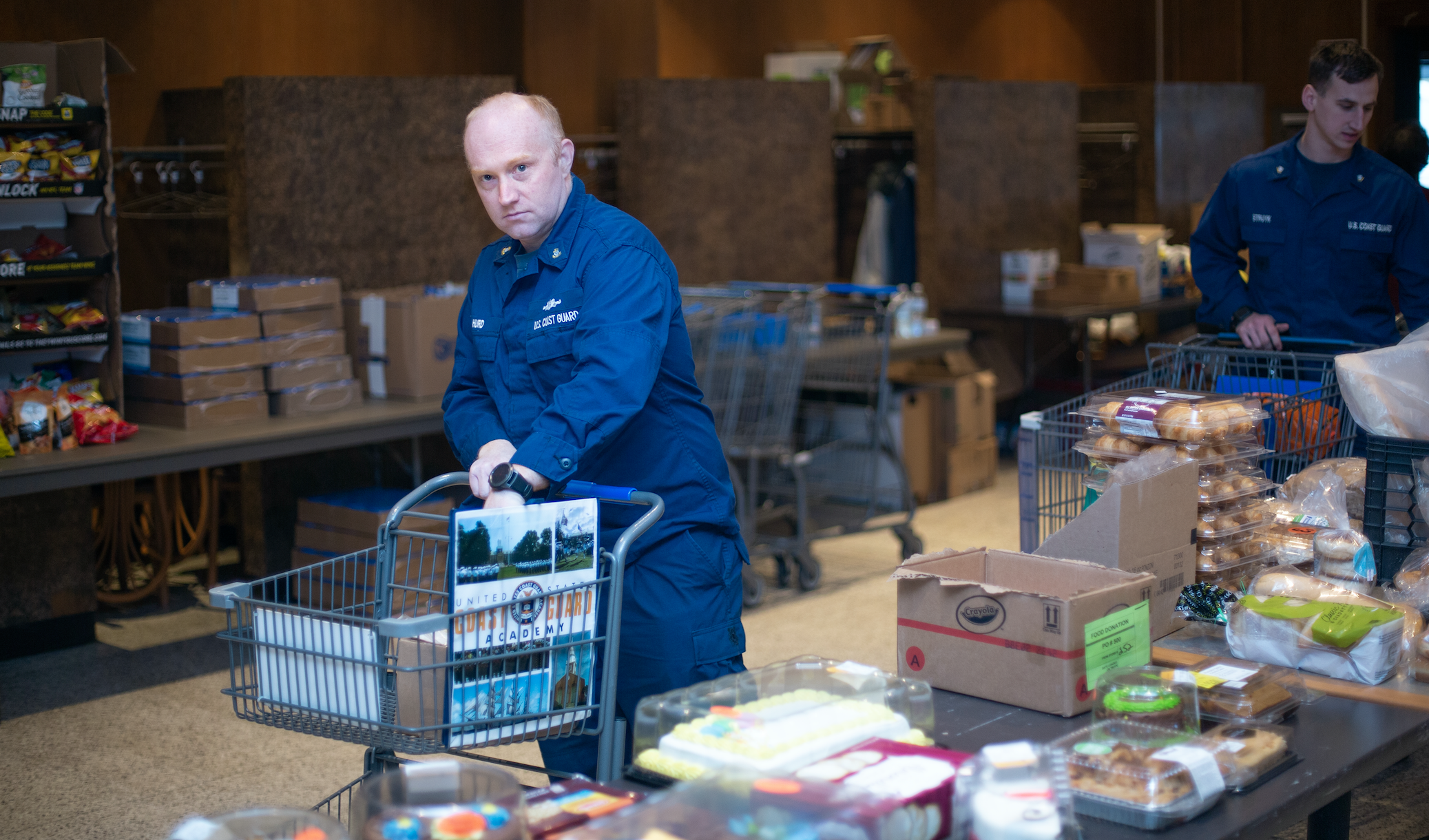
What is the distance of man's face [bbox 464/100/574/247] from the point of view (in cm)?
222

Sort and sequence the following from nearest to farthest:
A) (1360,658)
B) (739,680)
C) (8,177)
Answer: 1. (739,680)
2. (1360,658)
3. (8,177)

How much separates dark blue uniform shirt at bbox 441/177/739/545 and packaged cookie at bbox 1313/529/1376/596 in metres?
1.03

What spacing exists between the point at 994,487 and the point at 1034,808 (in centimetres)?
635

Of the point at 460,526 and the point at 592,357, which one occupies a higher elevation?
the point at 592,357

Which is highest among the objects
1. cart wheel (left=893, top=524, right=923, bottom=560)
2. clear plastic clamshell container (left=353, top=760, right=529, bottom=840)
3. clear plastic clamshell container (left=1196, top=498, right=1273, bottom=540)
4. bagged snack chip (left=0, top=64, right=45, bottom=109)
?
bagged snack chip (left=0, top=64, right=45, bottom=109)

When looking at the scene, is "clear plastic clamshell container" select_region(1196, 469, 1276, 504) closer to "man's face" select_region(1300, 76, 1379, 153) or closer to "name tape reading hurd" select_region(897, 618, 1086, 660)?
"name tape reading hurd" select_region(897, 618, 1086, 660)

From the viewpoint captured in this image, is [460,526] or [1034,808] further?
[460,526]

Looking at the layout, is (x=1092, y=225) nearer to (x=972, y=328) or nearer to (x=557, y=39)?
(x=972, y=328)

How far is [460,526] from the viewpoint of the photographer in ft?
6.08

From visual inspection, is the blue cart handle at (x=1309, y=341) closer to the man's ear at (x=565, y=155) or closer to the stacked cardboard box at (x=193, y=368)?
the man's ear at (x=565, y=155)

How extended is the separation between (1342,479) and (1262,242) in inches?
64.9

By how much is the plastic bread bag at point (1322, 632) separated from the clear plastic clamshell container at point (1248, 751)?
0.99ft

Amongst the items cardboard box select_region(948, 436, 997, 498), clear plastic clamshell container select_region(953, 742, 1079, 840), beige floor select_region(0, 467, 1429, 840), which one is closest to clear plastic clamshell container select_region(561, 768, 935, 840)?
clear plastic clamshell container select_region(953, 742, 1079, 840)

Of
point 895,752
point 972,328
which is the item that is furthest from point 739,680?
Result: point 972,328
